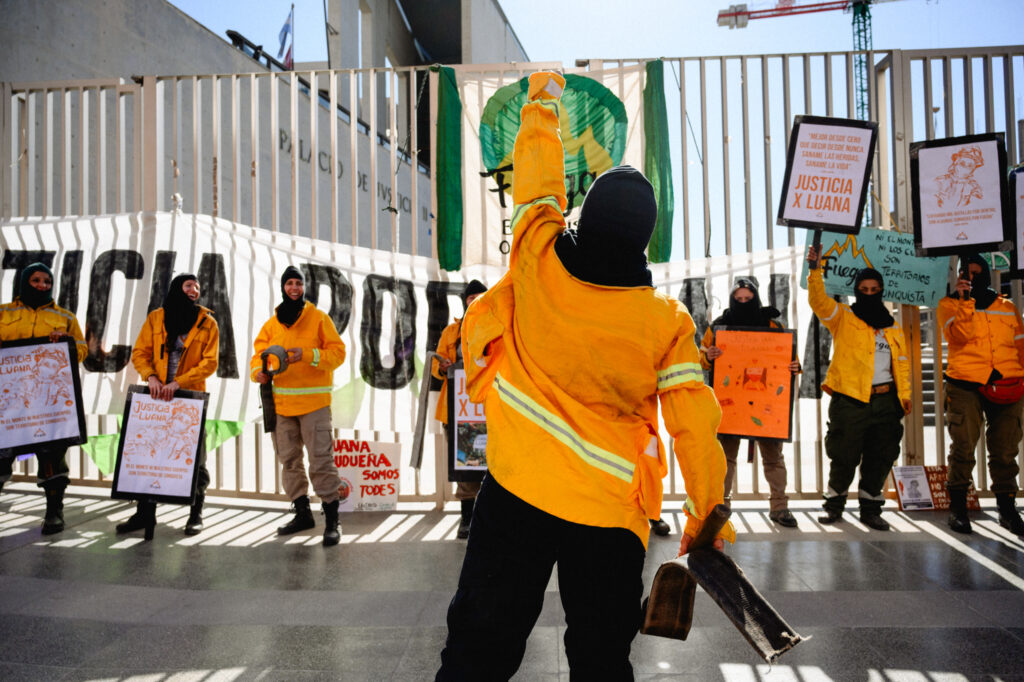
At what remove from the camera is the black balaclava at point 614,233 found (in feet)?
6.70

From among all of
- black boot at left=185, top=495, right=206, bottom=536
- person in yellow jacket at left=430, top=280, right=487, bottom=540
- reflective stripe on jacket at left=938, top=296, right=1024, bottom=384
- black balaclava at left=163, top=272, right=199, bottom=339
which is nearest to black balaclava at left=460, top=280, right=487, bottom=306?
person in yellow jacket at left=430, top=280, right=487, bottom=540

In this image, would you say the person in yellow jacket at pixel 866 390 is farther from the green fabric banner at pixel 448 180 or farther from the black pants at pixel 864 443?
the green fabric banner at pixel 448 180

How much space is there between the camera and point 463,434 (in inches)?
218

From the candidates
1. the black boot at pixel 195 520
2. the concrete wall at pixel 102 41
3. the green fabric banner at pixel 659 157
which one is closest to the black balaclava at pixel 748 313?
the green fabric banner at pixel 659 157

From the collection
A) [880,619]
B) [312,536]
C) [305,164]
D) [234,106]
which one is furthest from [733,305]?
[305,164]

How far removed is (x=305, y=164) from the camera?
525 inches

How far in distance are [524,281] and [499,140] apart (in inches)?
171

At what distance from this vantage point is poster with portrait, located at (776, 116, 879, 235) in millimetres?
5324

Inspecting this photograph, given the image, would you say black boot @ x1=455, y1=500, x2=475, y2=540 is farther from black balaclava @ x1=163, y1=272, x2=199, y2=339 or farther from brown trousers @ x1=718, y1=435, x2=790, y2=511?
black balaclava @ x1=163, y1=272, x2=199, y2=339

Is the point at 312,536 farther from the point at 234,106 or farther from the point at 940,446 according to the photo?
→ the point at 940,446

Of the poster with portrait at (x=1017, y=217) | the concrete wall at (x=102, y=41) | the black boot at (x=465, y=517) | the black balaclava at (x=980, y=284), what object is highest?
the concrete wall at (x=102, y=41)

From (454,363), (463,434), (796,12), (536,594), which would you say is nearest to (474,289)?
(454,363)

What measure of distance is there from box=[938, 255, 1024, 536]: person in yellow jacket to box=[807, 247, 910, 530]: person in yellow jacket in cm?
41

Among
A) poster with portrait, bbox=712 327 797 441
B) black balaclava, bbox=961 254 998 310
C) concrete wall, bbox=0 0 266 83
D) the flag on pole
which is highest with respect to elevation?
the flag on pole
